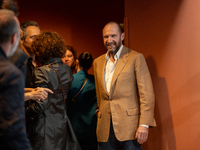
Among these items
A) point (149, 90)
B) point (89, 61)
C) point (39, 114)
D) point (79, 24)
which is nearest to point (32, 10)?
point (79, 24)

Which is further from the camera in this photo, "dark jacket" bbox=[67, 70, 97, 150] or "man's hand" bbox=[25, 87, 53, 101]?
"dark jacket" bbox=[67, 70, 97, 150]

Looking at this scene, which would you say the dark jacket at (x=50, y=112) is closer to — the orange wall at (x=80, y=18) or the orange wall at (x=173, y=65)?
the orange wall at (x=173, y=65)

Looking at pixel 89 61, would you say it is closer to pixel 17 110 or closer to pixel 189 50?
pixel 189 50

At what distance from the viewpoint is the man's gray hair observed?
1069 millimetres

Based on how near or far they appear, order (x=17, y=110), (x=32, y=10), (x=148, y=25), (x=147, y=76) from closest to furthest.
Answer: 1. (x=17, y=110)
2. (x=147, y=76)
3. (x=148, y=25)
4. (x=32, y=10)

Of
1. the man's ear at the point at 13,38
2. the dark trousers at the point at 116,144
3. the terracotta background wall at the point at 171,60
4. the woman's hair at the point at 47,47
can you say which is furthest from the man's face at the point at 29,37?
the man's ear at the point at 13,38

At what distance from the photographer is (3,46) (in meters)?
1.09

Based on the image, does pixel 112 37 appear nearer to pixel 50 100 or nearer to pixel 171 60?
pixel 171 60

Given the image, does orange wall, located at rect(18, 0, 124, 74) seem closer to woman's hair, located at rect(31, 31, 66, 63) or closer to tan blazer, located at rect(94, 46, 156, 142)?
woman's hair, located at rect(31, 31, 66, 63)

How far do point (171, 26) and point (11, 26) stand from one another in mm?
1566

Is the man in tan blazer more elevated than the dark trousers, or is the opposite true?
the man in tan blazer

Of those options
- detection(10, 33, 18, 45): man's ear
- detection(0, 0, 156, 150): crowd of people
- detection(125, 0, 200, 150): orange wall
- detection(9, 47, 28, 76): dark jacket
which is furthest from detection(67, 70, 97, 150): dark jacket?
detection(10, 33, 18, 45): man's ear

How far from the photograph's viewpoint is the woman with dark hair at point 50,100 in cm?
195

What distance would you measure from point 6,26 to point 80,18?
3.55 metres
